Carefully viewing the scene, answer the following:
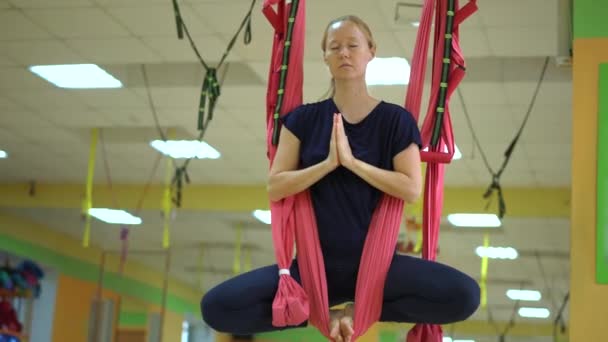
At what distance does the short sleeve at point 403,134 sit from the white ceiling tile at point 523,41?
416 cm

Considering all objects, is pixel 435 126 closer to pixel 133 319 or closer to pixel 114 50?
pixel 114 50

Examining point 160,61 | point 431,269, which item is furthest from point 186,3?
point 431,269

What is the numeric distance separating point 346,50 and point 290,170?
354mm

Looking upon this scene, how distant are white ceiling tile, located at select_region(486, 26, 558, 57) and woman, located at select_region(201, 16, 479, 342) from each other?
4167mm

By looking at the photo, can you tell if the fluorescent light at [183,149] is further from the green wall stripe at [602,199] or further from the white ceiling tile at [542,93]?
the green wall stripe at [602,199]

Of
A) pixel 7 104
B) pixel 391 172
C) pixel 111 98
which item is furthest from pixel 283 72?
pixel 7 104

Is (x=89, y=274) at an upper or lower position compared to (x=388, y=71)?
lower

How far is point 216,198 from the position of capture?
1217cm

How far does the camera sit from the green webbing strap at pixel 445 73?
2801 mm

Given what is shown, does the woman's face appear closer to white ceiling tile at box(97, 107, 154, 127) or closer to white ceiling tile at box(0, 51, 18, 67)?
white ceiling tile at box(0, 51, 18, 67)

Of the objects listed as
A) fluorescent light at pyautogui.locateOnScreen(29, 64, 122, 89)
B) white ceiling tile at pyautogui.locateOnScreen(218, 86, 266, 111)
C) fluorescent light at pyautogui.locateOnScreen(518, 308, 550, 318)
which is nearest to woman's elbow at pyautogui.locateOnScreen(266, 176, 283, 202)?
white ceiling tile at pyautogui.locateOnScreen(218, 86, 266, 111)

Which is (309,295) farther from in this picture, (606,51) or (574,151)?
(606,51)

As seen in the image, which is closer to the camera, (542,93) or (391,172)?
(391,172)

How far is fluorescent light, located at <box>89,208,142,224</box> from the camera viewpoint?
43.5ft
